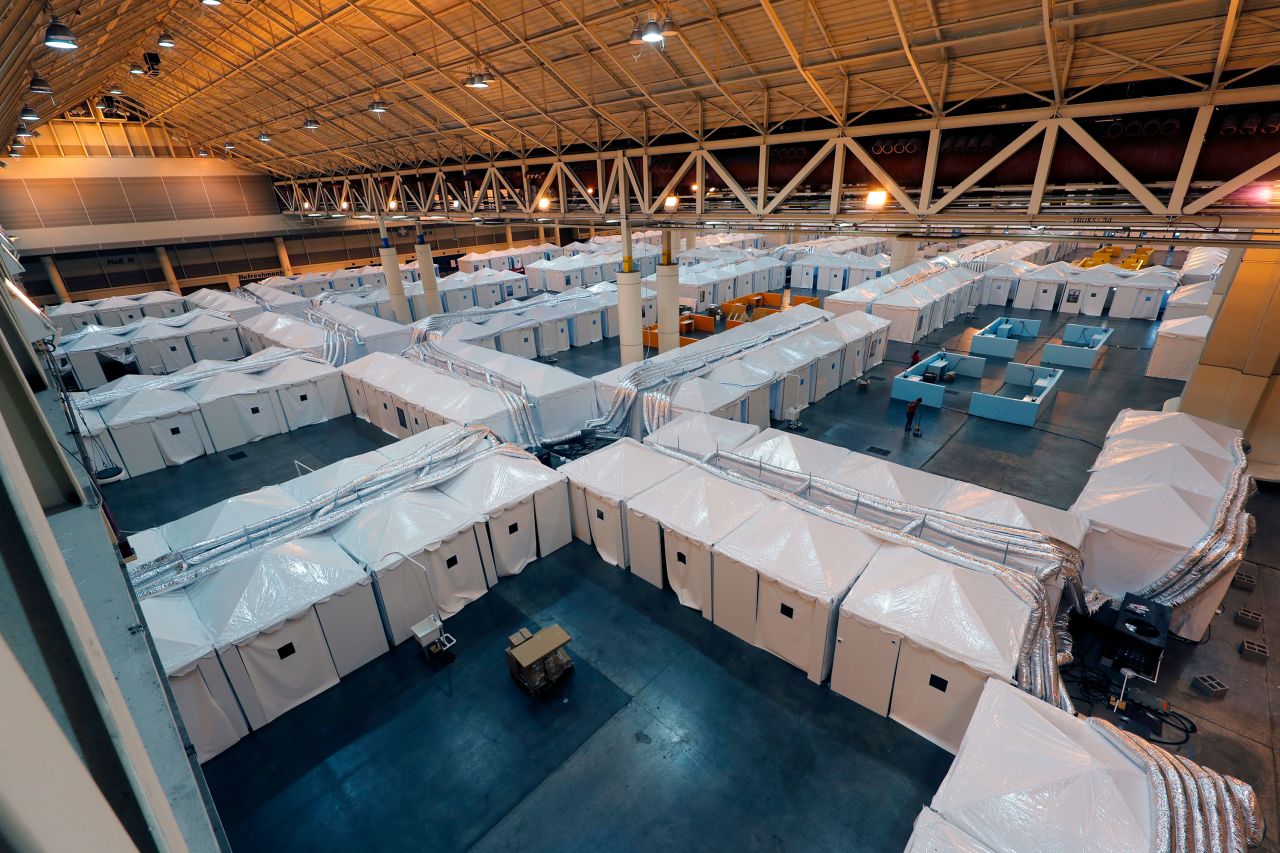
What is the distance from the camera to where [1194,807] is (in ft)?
19.4

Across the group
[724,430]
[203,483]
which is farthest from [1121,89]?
[203,483]

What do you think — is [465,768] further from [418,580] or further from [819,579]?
[819,579]

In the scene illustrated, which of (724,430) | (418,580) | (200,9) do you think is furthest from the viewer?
(200,9)

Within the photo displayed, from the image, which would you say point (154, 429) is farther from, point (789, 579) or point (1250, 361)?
point (1250, 361)

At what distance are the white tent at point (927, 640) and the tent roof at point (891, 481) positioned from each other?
213cm

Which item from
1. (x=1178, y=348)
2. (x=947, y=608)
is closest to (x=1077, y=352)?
(x=1178, y=348)

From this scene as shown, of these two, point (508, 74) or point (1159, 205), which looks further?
point (508, 74)

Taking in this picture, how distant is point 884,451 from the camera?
1689 cm

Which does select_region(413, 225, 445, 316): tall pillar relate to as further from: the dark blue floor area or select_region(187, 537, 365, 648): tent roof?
the dark blue floor area

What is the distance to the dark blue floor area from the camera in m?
7.78

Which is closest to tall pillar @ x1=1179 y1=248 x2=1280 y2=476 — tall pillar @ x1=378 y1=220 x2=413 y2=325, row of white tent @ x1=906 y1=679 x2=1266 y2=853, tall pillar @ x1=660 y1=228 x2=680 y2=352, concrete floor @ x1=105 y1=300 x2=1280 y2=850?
concrete floor @ x1=105 y1=300 x2=1280 y2=850

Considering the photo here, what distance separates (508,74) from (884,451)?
15.6 meters

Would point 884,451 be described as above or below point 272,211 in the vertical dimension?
below

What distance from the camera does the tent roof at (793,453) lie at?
1249 cm
